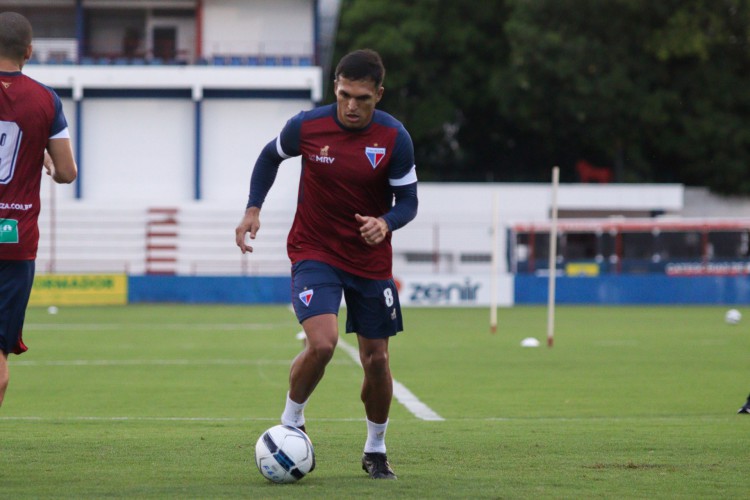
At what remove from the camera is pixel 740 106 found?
56.9m

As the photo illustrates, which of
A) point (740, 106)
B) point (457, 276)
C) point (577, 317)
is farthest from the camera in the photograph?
point (740, 106)

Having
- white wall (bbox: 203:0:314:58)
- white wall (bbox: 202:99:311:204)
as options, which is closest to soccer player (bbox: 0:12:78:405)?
white wall (bbox: 202:99:311:204)

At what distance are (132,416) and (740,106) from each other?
165ft

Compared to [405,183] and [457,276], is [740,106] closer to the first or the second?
[457,276]

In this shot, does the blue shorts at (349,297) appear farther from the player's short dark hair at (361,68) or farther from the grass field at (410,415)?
the player's short dark hair at (361,68)

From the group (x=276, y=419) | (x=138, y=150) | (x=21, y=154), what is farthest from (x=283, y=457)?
(x=138, y=150)

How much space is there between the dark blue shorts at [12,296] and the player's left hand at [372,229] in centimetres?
163

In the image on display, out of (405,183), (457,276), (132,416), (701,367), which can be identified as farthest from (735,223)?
(405,183)

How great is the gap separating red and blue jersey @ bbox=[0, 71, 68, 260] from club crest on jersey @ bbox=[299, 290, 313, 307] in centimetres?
140

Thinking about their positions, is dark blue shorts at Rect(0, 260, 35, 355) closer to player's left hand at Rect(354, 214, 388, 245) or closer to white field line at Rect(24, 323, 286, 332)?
player's left hand at Rect(354, 214, 388, 245)

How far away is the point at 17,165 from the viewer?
6.13 m

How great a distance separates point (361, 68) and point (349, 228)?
2.84ft

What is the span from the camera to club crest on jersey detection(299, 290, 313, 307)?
676 centimetres

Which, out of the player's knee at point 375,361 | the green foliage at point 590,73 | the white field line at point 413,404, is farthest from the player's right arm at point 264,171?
the green foliage at point 590,73
